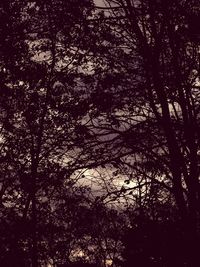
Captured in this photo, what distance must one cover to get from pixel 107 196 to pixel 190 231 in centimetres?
234

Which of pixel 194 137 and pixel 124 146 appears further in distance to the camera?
pixel 124 146

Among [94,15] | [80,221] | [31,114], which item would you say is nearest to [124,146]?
[80,221]

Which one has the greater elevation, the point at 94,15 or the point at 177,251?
the point at 94,15

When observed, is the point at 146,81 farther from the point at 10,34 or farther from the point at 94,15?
the point at 10,34

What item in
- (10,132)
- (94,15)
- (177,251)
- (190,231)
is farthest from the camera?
(10,132)

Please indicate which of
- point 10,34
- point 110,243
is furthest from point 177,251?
point 110,243

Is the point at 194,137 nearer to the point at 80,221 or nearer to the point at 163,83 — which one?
the point at 163,83

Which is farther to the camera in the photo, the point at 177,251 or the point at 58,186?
the point at 177,251

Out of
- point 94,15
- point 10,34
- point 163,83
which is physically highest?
point 94,15

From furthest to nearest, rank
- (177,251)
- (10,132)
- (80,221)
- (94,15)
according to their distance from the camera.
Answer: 1. (10,132)
2. (177,251)
3. (94,15)
4. (80,221)

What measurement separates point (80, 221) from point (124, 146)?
2.23 meters

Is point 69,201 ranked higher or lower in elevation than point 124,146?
lower

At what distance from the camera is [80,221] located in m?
11.3

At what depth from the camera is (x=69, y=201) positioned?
11.6m
